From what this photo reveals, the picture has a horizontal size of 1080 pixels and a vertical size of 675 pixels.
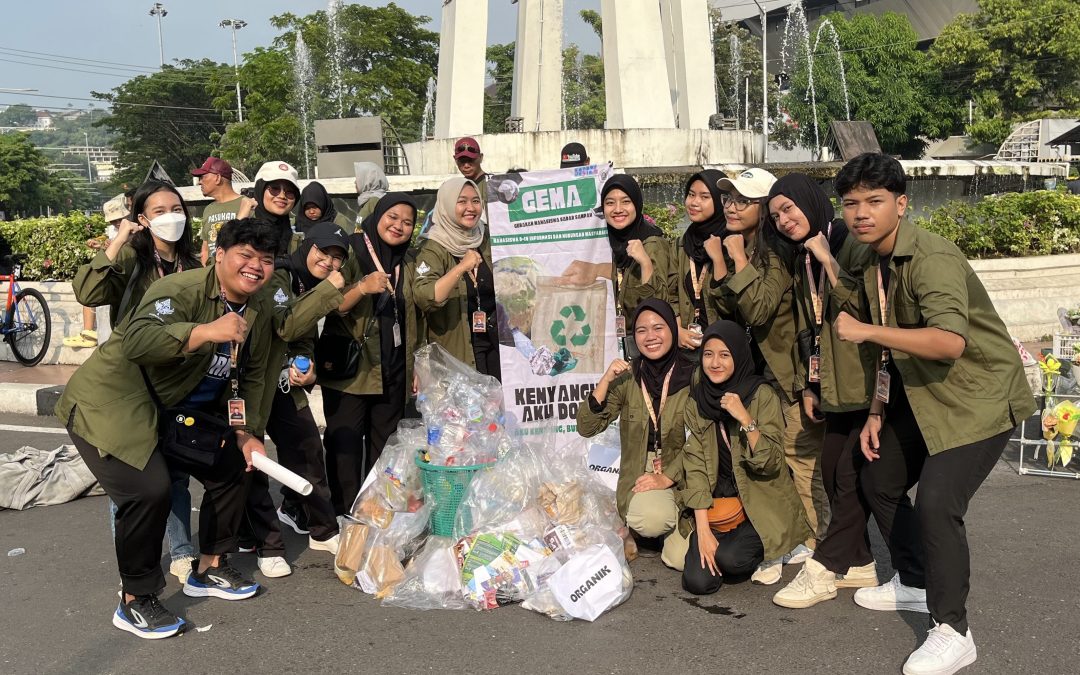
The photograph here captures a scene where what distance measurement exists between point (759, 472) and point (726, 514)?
260 mm

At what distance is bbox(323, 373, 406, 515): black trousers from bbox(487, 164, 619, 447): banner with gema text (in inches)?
27.0

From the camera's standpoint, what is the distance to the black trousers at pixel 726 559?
167 inches

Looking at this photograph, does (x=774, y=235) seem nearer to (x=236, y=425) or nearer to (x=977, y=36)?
(x=236, y=425)

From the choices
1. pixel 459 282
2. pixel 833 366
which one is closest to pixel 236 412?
pixel 459 282

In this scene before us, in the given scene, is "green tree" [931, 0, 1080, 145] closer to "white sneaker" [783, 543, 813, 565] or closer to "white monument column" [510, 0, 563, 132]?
"white monument column" [510, 0, 563, 132]

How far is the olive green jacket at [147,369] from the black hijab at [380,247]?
3.78 feet

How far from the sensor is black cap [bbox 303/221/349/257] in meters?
4.79

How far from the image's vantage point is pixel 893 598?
4.00m

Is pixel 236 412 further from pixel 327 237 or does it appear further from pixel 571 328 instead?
pixel 571 328

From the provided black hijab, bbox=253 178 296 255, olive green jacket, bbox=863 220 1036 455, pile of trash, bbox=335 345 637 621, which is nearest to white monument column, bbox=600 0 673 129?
black hijab, bbox=253 178 296 255

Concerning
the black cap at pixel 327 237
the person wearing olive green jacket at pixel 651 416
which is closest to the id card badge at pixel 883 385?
the person wearing olive green jacket at pixel 651 416

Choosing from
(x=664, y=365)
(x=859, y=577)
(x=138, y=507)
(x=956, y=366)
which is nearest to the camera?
(x=956, y=366)

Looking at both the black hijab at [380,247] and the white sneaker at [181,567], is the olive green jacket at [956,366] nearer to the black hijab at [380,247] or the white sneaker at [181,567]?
the black hijab at [380,247]

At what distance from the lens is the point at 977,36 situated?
1705 inches
